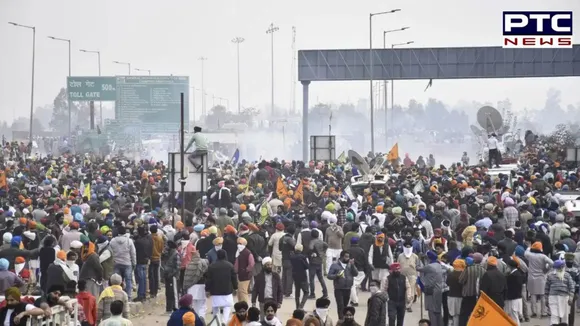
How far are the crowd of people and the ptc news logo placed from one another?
2575cm

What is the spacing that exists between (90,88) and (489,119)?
33451mm

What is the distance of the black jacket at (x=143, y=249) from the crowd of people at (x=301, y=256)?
2 centimetres

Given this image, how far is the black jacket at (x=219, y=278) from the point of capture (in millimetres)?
17734

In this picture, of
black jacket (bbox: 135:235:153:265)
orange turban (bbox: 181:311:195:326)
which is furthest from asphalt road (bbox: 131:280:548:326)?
orange turban (bbox: 181:311:195:326)

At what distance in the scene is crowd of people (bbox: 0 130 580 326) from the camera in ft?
54.6

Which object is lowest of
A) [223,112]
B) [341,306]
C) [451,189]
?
[341,306]

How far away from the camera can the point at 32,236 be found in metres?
20.8

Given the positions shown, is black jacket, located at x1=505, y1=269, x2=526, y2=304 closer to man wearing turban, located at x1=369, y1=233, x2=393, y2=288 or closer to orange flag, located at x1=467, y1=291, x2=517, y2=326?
man wearing turban, located at x1=369, y1=233, x2=393, y2=288

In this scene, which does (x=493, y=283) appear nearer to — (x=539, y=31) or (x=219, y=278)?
(x=219, y=278)

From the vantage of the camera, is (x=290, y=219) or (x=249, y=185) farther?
(x=249, y=185)

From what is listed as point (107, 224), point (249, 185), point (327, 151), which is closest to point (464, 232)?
point (107, 224)

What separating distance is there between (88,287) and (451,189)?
13126 millimetres

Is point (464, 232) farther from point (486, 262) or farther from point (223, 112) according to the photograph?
point (223, 112)

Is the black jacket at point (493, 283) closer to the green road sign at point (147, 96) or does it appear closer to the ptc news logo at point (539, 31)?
the ptc news logo at point (539, 31)
